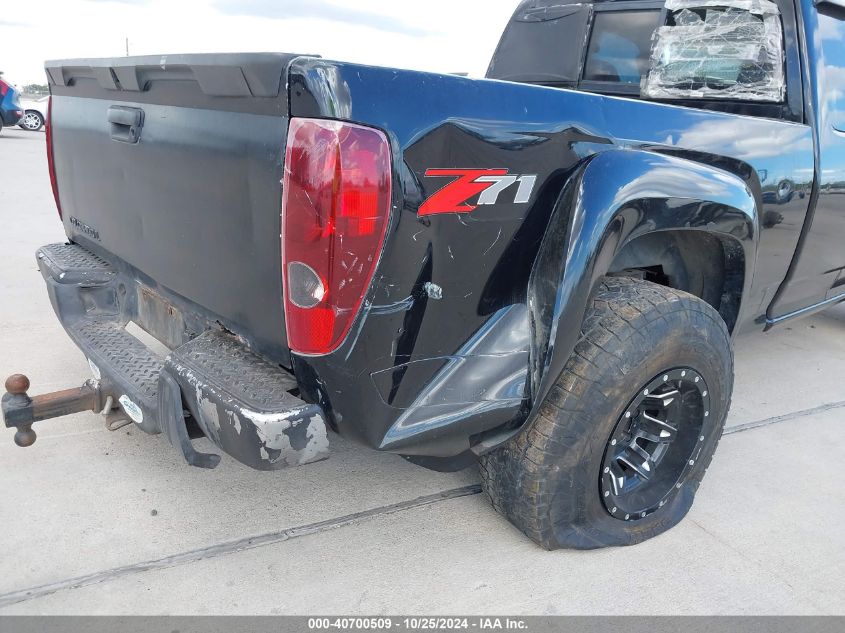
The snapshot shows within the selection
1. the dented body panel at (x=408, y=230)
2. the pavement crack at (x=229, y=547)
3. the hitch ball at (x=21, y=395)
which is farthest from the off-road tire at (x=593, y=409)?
the hitch ball at (x=21, y=395)

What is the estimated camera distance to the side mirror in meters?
3.00

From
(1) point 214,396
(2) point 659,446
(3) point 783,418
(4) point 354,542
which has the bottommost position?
(3) point 783,418

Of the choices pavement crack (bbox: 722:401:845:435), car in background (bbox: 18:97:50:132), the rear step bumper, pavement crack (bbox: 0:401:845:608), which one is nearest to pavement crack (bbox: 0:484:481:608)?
pavement crack (bbox: 0:401:845:608)

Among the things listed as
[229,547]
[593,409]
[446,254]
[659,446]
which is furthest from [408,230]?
[659,446]

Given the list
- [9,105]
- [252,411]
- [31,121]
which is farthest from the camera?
[31,121]

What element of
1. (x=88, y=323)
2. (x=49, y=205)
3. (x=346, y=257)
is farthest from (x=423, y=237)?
(x=49, y=205)

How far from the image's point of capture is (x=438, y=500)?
8.84ft

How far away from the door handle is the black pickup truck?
0.02m

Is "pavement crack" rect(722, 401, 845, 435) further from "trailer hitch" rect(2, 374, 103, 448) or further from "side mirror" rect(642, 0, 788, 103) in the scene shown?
"trailer hitch" rect(2, 374, 103, 448)

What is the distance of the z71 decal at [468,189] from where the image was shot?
1.75 m

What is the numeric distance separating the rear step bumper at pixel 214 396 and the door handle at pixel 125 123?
1.86ft

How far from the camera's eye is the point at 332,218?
5.46ft

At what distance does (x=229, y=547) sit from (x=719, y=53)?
9.32 feet

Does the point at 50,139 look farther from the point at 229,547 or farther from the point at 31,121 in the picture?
the point at 31,121
